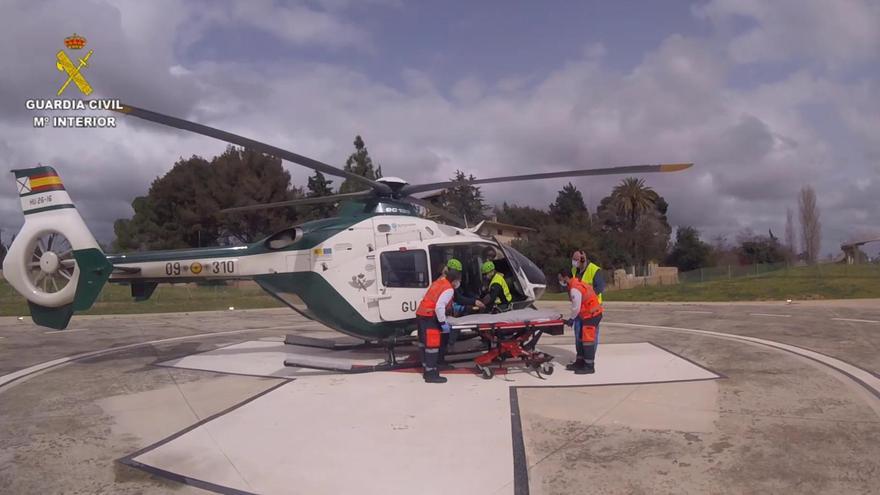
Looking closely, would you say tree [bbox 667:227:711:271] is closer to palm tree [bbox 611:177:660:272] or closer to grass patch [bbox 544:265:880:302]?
palm tree [bbox 611:177:660:272]

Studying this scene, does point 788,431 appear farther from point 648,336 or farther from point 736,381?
point 648,336

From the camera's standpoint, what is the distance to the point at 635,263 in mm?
53844

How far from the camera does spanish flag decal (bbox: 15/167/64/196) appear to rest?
30.0 feet

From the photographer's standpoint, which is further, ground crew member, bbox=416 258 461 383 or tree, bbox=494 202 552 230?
tree, bbox=494 202 552 230

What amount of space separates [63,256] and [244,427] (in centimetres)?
543

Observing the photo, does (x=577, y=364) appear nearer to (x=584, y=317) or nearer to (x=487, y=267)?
(x=584, y=317)

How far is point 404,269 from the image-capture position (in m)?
9.39

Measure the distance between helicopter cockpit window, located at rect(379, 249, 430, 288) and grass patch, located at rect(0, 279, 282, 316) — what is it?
41.6 ft

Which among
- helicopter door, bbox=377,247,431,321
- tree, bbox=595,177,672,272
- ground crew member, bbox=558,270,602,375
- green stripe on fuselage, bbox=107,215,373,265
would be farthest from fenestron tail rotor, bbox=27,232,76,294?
tree, bbox=595,177,672,272

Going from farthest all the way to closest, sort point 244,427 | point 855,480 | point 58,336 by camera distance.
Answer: point 58,336 → point 244,427 → point 855,480

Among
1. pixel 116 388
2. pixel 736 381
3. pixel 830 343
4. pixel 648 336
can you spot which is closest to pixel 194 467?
pixel 116 388

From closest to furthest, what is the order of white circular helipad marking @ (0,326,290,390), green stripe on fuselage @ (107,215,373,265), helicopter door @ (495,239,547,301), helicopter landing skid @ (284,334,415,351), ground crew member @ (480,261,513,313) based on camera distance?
white circular helipad marking @ (0,326,290,390) < ground crew member @ (480,261,513,313) < green stripe on fuselage @ (107,215,373,265) < helicopter door @ (495,239,547,301) < helicopter landing skid @ (284,334,415,351)

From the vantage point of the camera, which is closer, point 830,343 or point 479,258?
point 479,258

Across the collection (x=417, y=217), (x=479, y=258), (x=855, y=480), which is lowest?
(x=855, y=480)
